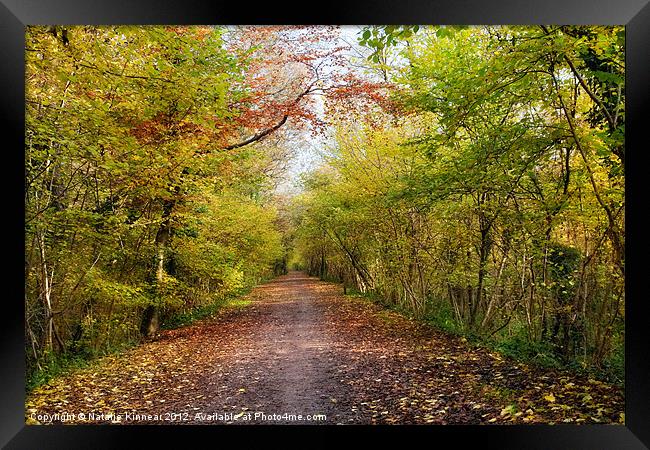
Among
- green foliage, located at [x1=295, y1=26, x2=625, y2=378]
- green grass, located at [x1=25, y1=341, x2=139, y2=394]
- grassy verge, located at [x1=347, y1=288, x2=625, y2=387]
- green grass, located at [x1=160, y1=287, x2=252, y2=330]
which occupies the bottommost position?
green grass, located at [x1=160, y1=287, x2=252, y2=330]

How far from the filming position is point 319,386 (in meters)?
3.54

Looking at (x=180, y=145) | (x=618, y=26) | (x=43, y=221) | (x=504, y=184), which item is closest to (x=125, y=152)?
(x=180, y=145)

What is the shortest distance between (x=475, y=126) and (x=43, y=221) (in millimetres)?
4468

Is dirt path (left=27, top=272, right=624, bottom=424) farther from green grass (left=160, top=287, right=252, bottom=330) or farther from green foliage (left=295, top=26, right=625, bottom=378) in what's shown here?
green grass (left=160, top=287, right=252, bottom=330)

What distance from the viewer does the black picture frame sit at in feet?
8.10

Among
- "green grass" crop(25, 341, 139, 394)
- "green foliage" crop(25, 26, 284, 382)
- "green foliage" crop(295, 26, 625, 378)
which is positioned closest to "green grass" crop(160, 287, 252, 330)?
"green foliage" crop(25, 26, 284, 382)

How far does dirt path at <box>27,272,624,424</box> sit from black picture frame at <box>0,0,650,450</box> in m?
0.17

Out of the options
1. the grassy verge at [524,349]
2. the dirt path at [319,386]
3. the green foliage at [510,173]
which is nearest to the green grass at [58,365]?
the dirt path at [319,386]

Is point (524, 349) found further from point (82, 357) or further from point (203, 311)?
point (203, 311)
